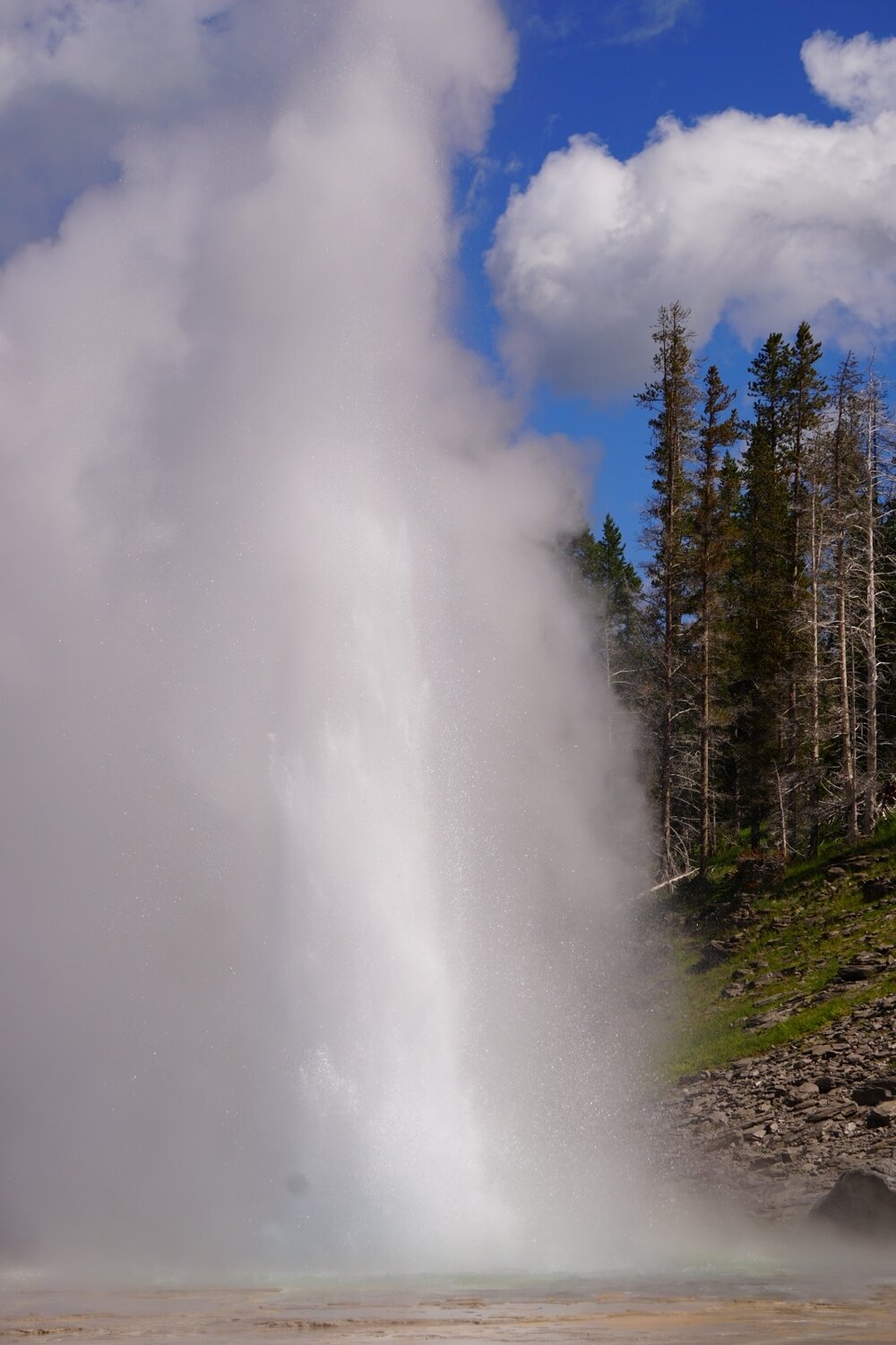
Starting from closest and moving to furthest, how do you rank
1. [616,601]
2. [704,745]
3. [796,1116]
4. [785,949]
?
[796,1116] → [785,949] → [704,745] → [616,601]

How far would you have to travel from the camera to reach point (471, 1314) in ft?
28.9

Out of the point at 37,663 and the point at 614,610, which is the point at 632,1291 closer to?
the point at 37,663

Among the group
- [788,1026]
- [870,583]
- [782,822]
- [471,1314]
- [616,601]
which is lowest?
[471,1314]

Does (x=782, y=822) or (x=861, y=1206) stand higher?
(x=782, y=822)

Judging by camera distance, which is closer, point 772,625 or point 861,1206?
point 861,1206

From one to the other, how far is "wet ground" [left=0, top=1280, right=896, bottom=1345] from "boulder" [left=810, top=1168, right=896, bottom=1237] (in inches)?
116

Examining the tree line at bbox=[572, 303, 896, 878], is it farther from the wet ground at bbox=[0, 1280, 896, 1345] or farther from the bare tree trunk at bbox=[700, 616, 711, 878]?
the wet ground at bbox=[0, 1280, 896, 1345]

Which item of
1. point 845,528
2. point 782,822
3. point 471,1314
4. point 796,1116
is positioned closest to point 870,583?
point 845,528

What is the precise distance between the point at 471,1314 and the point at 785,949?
796 inches

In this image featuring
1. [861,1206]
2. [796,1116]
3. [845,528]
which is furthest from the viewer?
[845,528]

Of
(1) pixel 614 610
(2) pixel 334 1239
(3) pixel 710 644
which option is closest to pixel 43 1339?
(2) pixel 334 1239

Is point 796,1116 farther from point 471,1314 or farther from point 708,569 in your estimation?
point 708,569

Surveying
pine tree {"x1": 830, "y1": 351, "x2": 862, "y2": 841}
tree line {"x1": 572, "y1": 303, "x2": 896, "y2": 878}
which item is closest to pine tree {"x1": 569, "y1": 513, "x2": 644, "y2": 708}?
tree line {"x1": 572, "y1": 303, "x2": 896, "y2": 878}

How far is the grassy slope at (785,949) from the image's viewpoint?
75.6 feet
